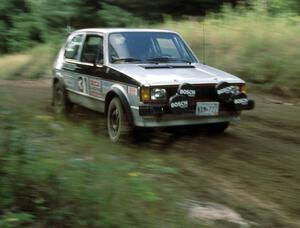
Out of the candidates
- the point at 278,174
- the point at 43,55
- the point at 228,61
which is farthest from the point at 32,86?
the point at 278,174

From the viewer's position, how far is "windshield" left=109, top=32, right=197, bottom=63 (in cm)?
875

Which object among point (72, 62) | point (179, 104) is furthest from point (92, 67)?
point (179, 104)

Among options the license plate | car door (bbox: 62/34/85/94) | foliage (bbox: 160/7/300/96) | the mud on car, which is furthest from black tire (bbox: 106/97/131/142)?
foliage (bbox: 160/7/300/96)

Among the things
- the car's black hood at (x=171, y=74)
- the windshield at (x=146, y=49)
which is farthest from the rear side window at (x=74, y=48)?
the car's black hood at (x=171, y=74)

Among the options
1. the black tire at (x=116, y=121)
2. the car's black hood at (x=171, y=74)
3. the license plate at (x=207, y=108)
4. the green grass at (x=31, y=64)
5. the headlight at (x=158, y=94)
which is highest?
the car's black hood at (x=171, y=74)

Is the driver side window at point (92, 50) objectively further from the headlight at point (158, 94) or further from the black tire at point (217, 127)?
the black tire at point (217, 127)

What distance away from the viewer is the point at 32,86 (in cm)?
1738

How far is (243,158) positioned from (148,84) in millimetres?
1573

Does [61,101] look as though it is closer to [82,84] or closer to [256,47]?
[82,84]

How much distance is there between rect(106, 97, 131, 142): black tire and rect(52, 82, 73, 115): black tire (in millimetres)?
1927

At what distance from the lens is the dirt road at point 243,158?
5.70m

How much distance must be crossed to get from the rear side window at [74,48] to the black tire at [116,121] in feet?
6.44

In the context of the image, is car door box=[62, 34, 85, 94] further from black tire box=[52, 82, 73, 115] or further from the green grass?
the green grass

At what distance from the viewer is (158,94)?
7633mm
